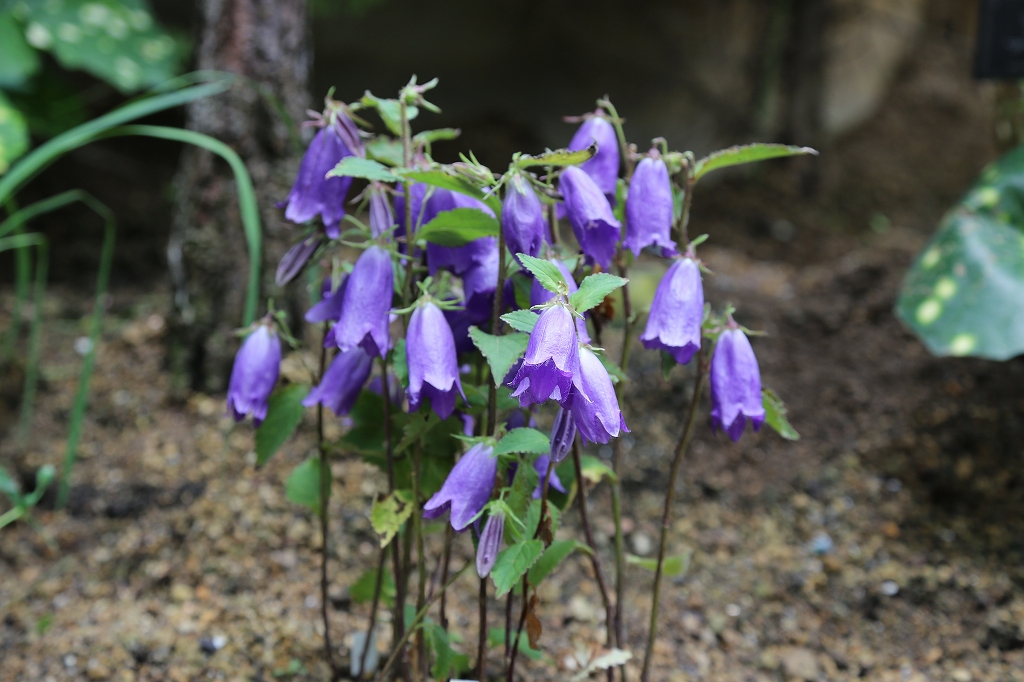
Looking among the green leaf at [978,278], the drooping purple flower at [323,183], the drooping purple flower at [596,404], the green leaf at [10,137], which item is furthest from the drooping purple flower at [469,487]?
the green leaf at [10,137]

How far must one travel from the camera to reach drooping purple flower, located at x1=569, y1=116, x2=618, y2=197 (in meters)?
1.05

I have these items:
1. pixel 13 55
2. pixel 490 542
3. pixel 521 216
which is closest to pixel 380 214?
pixel 521 216

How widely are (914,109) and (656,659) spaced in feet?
16.5

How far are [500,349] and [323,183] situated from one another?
14.6 inches

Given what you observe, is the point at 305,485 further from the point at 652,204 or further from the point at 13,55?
the point at 13,55

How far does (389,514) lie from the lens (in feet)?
3.23

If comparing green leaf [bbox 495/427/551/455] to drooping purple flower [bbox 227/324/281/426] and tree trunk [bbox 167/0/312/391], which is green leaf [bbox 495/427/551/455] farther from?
tree trunk [bbox 167/0/312/391]

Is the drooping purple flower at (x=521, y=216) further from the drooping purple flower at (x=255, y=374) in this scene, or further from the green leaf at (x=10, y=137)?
the green leaf at (x=10, y=137)

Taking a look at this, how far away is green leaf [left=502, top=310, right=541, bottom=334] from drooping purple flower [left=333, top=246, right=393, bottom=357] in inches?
8.6

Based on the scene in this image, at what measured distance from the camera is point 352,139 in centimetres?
105

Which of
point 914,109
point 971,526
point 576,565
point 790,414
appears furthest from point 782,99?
point 576,565

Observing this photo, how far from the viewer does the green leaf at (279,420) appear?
3.69 ft

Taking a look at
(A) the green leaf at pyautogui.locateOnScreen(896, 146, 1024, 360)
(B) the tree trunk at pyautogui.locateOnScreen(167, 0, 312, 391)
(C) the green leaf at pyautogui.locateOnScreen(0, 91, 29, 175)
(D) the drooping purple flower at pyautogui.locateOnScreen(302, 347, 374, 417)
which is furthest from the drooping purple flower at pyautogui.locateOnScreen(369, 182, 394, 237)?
(C) the green leaf at pyautogui.locateOnScreen(0, 91, 29, 175)

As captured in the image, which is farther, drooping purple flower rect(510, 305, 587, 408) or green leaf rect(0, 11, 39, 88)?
green leaf rect(0, 11, 39, 88)
